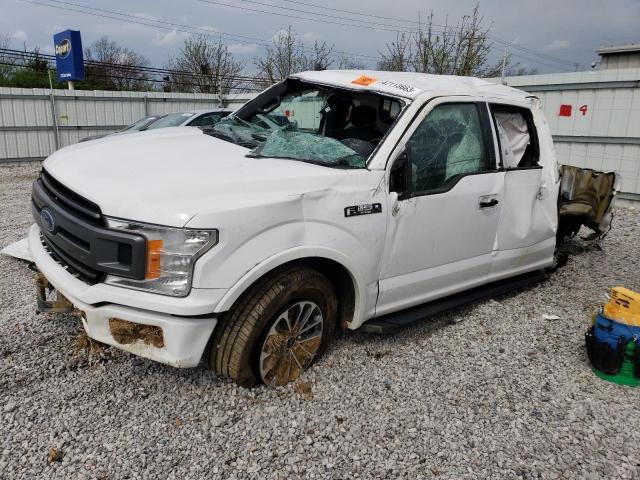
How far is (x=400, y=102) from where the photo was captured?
11.4 feet

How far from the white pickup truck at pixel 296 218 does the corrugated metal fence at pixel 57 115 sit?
13.2 meters

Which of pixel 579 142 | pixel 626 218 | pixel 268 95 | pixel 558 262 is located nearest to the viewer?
pixel 268 95

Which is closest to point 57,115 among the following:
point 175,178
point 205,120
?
point 205,120

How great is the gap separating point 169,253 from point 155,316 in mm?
324


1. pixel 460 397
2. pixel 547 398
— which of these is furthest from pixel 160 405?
pixel 547 398

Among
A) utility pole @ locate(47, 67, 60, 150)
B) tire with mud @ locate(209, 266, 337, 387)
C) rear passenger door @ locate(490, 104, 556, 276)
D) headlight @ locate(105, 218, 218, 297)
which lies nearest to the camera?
headlight @ locate(105, 218, 218, 297)

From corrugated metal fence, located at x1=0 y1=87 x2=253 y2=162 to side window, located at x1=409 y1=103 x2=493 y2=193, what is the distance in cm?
1463

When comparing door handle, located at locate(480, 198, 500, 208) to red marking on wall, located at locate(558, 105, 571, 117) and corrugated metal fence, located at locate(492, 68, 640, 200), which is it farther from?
red marking on wall, located at locate(558, 105, 571, 117)

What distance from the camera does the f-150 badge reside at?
9.64 ft

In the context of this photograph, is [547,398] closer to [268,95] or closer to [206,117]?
[268,95]

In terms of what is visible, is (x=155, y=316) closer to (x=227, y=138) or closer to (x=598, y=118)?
(x=227, y=138)

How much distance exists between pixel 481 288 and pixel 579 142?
7.16 metres

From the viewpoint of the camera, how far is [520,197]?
13.5 feet

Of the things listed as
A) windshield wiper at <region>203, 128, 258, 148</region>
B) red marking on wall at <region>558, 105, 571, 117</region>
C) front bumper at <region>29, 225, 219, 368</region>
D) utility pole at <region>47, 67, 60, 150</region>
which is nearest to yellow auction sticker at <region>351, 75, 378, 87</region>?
windshield wiper at <region>203, 128, 258, 148</region>
